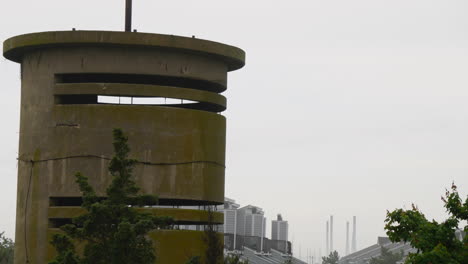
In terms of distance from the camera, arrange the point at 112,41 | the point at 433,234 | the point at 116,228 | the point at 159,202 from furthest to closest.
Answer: the point at 159,202 → the point at 112,41 → the point at 116,228 → the point at 433,234

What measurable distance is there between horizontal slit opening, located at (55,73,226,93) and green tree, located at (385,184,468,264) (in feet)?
62.1

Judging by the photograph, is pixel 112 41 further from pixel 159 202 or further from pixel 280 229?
pixel 280 229

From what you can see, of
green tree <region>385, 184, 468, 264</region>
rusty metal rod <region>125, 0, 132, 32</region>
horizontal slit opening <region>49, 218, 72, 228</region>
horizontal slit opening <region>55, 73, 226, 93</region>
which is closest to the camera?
green tree <region>385, 184, 468, 264</region>

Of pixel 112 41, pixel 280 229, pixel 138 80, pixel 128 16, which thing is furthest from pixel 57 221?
pixel 280 229

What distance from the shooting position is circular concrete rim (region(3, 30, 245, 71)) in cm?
5409

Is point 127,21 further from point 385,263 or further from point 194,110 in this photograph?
point 385,263

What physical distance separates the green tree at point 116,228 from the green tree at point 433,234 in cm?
1038

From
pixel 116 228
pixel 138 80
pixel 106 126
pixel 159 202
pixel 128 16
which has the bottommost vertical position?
pixel 116 228

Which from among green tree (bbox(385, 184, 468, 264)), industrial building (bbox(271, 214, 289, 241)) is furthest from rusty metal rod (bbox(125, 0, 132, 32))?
industrial building (bbox(271, 214, 289, 241))

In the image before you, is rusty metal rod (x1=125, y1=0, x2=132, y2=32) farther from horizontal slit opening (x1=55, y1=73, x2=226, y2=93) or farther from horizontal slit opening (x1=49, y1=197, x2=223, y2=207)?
horizontal slit opening (x1=49, y1=197, x2=223, y2=207)

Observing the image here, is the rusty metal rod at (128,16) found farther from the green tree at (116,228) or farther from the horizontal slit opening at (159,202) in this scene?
the green tree at (116,228)

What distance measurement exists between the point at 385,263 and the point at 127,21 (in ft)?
379

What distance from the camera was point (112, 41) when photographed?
5406cm

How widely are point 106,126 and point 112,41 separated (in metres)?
3.84
